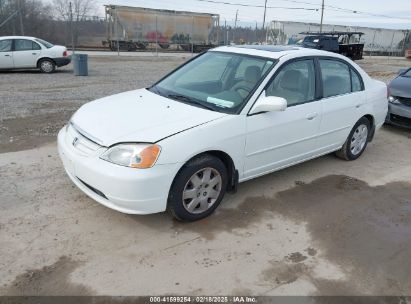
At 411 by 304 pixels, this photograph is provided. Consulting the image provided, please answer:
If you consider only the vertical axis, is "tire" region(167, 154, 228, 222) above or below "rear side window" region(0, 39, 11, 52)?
below

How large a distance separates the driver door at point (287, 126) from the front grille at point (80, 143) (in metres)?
1.50

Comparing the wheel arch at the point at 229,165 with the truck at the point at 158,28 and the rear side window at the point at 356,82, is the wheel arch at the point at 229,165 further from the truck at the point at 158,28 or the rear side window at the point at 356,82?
the truck at the point at 158,28

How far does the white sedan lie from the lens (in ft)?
11.1

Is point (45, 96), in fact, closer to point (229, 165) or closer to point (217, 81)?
point (217, 81)

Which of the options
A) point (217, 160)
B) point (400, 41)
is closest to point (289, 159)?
point (217, 160)

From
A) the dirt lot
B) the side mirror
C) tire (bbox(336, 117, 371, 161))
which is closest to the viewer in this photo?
the dirt lot

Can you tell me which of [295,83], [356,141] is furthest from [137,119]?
[356,141]

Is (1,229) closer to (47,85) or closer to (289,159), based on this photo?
(289,159)

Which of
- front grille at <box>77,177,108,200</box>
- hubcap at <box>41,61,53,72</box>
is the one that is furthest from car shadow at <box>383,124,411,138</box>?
hubcap at <box>41,61,53,72</box>

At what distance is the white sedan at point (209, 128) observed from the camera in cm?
337

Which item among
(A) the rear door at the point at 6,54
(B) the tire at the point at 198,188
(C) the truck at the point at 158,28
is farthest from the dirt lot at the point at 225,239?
(C) the truck at the point at 158,28

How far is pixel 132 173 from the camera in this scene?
3281 millimetres

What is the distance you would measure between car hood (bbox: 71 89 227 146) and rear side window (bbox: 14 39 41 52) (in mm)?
11694

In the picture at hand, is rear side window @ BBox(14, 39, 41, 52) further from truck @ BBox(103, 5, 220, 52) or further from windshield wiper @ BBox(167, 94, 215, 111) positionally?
truck @ BBox(103, 5, 220, 52)
